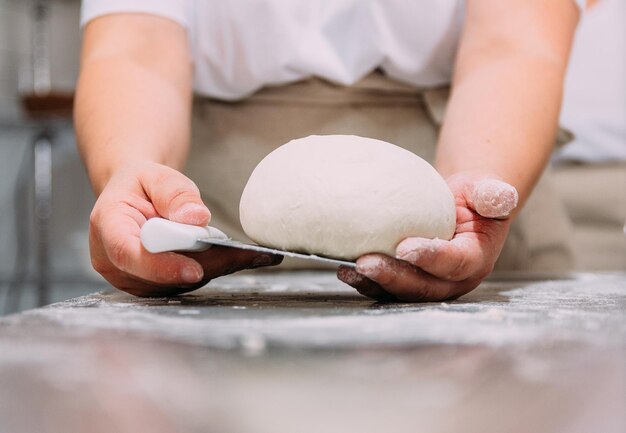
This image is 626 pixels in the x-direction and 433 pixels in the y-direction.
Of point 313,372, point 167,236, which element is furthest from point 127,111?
point 313,372

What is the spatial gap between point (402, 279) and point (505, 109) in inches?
13.3

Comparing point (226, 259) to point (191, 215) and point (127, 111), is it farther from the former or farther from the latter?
point (127, 111)

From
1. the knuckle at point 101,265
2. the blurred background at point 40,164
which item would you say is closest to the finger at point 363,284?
the knuckle at point 101,265

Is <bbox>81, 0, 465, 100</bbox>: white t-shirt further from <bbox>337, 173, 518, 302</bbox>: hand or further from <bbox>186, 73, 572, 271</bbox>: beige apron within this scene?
<bbox>337, 173, 518, 302</bbox>: hand

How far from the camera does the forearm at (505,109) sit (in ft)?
2.72

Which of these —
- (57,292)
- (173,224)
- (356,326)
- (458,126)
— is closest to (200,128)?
(458,126)

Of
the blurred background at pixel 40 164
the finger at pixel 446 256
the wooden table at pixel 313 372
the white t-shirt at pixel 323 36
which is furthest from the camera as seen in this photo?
the blurred background at pixel 40 164

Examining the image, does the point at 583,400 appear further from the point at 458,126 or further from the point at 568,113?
the point at 568,113

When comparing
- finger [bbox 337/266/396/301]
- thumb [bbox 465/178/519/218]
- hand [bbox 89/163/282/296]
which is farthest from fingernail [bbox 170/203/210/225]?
thumb [bbox 465/178/519/218]

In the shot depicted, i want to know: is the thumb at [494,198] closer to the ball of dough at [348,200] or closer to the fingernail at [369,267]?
the ball of dough at [348,200]

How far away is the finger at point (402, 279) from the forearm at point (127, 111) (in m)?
0.34

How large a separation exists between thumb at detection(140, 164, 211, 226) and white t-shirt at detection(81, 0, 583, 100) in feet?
1.25

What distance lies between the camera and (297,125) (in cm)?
111

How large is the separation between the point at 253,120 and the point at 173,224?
54 centimetres
